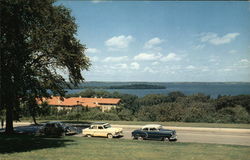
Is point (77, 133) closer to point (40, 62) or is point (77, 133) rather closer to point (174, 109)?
point (40, 62)

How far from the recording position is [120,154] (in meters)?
13.0

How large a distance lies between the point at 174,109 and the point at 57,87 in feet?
66.6

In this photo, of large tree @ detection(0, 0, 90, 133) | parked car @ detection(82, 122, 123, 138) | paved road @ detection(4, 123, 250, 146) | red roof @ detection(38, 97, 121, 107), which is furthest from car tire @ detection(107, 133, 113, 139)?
red roof @ detection(38, 97, 121, 107)

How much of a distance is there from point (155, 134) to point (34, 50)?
11733 millimetres

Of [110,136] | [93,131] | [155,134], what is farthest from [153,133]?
[93,131]

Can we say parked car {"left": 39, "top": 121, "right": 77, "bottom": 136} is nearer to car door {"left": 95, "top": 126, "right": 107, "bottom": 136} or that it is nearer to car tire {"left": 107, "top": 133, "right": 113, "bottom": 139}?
car door {"left": 95, "top": 126, "right": 107, "bottom": 136}

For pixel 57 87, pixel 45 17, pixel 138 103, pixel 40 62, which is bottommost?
pixel 138 103

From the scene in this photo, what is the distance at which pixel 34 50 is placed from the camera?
19.8 metres

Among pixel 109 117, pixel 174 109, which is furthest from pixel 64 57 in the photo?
pixel 174 109

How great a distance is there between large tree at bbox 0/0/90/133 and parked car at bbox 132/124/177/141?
8.41 m

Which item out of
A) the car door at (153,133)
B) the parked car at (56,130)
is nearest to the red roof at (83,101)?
the parked car at (56,130)

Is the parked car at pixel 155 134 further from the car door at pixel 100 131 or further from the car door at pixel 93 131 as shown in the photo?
the car door at pixel 93 131

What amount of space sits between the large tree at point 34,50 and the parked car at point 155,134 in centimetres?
841

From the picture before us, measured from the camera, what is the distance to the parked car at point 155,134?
2042 cm
